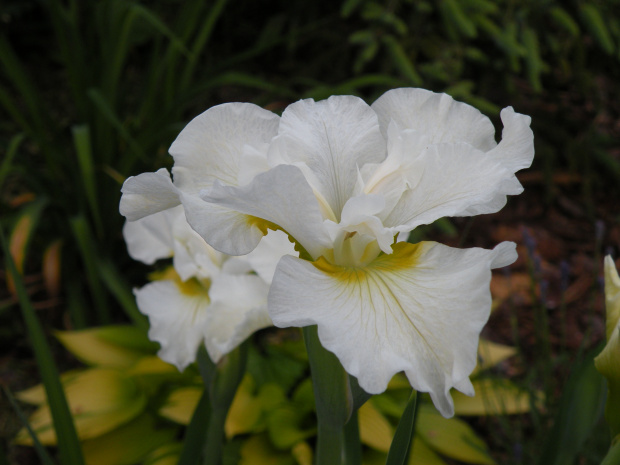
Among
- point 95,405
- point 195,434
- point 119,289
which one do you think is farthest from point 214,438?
point 119,289

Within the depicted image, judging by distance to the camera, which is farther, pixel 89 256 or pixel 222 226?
pixel 89 256

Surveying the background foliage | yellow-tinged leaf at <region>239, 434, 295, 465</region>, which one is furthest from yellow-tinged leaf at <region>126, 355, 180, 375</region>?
yellow-tinged leaf at <region>239, 434, 295, 465</region>

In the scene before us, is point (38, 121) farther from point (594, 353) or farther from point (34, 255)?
point (594, 353)

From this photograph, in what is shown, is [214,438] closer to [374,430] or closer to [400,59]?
[374,430]

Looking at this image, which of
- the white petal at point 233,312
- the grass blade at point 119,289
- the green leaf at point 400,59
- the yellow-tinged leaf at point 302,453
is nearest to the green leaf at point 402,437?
the white petal at point 233,312

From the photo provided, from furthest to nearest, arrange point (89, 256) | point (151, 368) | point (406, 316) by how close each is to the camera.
A: point (89, 256), point (151, 368), point (406, 316)

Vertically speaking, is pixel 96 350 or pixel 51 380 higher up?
pixel 51 380

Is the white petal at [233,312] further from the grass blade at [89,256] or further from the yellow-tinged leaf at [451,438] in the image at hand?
the grass blade at [89,256]
